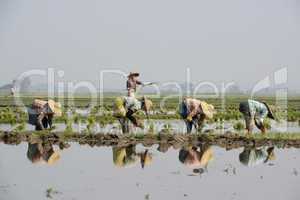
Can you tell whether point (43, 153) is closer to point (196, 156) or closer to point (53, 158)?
point (53, 158)

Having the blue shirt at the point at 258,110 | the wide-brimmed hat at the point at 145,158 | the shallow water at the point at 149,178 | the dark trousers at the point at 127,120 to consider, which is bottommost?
the shallow water at the point at 149,178

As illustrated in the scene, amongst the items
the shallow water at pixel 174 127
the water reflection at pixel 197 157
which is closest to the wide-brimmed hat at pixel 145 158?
the water reflection at pixel 197 157

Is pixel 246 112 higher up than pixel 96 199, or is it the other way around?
pixel 246 112

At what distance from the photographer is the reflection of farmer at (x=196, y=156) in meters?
11.9

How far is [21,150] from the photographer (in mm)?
13898

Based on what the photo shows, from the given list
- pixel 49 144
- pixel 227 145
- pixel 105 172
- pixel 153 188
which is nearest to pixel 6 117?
pixel 49 144

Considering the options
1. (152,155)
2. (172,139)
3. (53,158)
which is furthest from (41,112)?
(152,155)

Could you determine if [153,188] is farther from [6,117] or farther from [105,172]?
[6,117]

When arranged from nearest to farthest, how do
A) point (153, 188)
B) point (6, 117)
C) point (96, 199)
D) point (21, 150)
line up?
point (96, 199) → point (153, 188) → point (21, 150) → point (6, 117)

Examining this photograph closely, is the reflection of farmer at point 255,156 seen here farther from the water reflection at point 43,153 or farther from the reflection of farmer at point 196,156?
the water reflection at point 43,153

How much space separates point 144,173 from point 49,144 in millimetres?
3977

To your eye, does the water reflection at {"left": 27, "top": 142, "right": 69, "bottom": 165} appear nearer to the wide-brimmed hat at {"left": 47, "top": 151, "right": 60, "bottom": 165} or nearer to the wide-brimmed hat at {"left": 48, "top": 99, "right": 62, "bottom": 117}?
the wide-brimmed hat at {"left": 47, "top": 151, "right": 60, "bottom": 165}

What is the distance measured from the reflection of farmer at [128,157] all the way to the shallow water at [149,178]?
10 cm

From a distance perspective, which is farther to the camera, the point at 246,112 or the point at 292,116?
the point at 292,116
